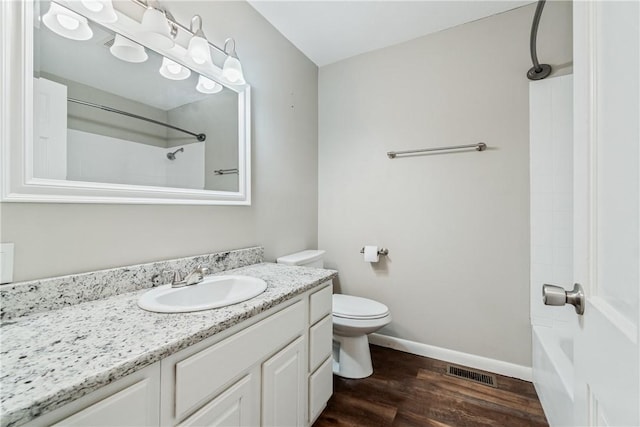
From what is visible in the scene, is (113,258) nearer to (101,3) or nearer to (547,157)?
(101,3)

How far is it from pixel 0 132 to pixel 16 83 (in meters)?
0.16

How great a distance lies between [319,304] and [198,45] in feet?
4.55

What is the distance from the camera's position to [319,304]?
1.34 m

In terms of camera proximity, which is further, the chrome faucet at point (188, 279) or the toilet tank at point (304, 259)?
the toilet tank at point (304, 259)

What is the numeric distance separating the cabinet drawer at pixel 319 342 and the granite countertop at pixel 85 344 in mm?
385

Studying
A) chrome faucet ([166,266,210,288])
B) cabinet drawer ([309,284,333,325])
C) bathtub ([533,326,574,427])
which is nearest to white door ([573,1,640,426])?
bathtub ([533,326,574,427])

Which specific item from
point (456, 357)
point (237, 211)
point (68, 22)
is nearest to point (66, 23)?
point (68, 22)

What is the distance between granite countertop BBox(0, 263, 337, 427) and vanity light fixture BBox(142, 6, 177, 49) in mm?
1082

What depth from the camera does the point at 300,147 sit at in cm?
221

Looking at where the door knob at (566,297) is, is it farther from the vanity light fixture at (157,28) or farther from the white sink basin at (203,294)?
the vanity light fixture at (157,28)

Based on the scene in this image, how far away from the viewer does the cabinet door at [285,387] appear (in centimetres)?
100

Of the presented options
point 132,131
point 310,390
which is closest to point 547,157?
point 310,390

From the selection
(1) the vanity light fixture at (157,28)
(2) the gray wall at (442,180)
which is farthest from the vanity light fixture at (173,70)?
(2) the gray wall at (442,180)

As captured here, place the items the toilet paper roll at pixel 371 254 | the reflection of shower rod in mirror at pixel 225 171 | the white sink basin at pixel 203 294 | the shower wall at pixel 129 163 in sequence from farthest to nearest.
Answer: the toilet paper roll at pixel 371 254, the reflection of shower rod in mirror at pixel 225 171, the shower wall at pixel 129 163, the white sink basin at pixel 203 294
